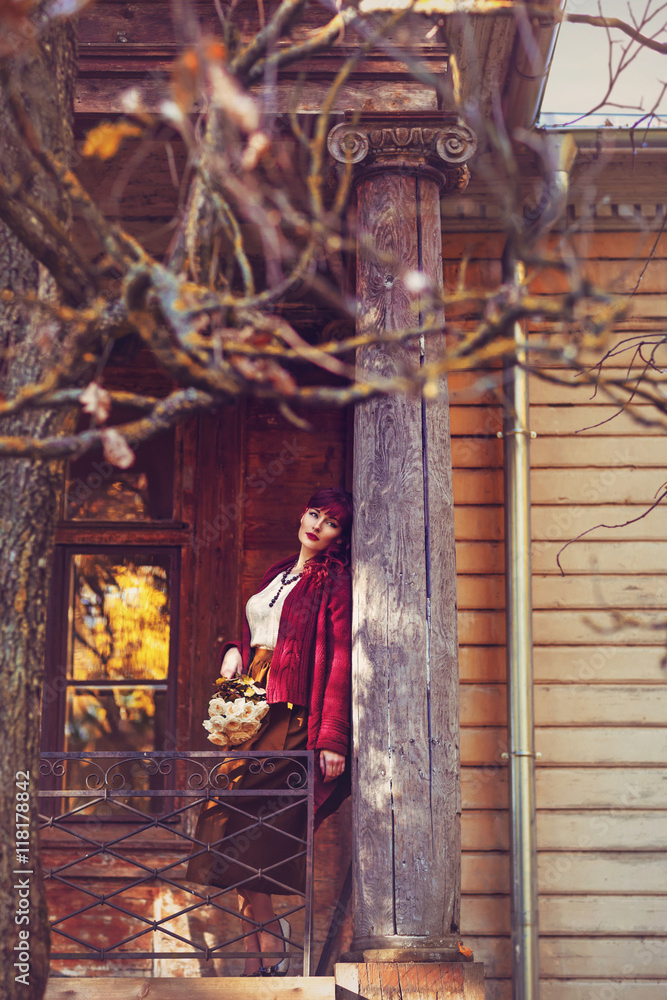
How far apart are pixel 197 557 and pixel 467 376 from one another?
1912 mm

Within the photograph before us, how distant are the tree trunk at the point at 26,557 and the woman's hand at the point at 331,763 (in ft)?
6.29

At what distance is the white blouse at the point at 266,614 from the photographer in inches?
209

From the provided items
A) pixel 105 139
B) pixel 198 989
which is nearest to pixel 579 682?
pixel 198 989

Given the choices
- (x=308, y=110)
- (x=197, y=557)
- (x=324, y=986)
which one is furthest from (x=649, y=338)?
(x=324, y=986)

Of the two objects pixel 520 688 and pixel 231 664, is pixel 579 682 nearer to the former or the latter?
pixel 520 688

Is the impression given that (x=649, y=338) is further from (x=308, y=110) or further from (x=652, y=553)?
(x=308, y=110)

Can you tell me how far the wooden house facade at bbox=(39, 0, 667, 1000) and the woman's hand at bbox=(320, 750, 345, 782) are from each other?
1.18 metres

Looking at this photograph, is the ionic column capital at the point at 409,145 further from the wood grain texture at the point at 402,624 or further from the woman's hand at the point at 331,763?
the woman's hand at the point at 331,763

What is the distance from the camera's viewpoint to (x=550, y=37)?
5215 millimetres

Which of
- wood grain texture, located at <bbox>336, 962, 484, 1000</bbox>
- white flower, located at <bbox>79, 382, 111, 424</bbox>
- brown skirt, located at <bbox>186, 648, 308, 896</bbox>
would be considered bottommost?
wood grain texture, located at <bbox>336, 962, 484, 1000</bbox>

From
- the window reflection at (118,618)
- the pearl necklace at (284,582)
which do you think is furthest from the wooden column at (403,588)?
the window reflection at (118,618)

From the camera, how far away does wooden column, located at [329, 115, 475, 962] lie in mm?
4055

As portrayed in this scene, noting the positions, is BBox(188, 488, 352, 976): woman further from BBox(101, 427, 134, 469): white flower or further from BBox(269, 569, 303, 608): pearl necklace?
BBox(101, 427, 134, 469): white flower

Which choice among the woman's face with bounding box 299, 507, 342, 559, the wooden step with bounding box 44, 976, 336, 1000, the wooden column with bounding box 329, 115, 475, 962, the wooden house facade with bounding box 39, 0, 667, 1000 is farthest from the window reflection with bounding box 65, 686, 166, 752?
the wooden column with bounding box 329, 115, 475, 962
